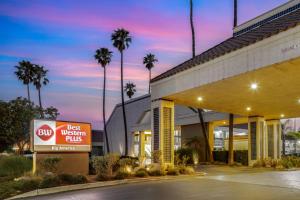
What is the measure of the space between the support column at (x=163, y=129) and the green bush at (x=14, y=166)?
24.3 feet

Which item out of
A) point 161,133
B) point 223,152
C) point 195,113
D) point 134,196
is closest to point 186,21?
point 195,113

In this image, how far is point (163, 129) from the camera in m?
22.5

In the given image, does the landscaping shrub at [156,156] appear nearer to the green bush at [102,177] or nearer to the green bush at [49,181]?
the green bush at [102,177]

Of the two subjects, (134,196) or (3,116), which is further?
(3,116)

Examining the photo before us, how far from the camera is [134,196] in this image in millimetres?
13312

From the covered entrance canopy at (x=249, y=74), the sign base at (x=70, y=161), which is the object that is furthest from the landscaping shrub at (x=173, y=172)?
the sign base at (x=70, y=161)

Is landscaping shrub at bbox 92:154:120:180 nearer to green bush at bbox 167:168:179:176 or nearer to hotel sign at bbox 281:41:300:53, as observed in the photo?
green bush at bbox 167:168:179:176

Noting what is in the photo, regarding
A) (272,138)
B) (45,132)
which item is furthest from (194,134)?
(45,132)

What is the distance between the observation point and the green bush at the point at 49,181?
15828 mm

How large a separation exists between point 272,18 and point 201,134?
18.4m

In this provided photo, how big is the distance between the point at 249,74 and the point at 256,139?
1743 centimetres

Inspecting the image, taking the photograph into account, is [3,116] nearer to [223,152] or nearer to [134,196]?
[223,152]

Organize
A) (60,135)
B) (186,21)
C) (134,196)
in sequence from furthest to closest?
(186,21) < (60,135) < (134,196)

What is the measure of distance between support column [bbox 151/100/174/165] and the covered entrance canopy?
0.44ft
